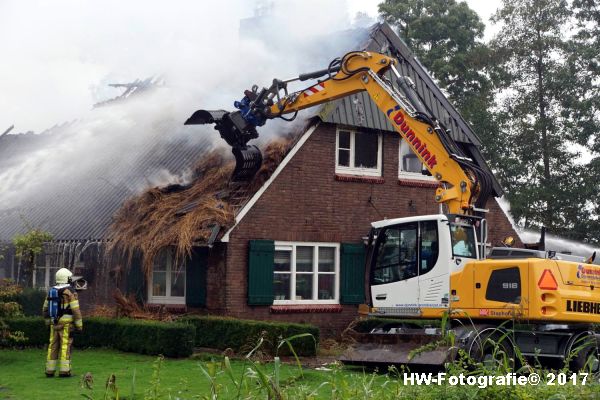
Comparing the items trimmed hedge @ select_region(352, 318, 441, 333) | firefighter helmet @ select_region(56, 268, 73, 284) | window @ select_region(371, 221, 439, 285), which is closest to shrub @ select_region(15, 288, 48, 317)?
firefighter helmet @ select_region(56, 268, 73, 284)

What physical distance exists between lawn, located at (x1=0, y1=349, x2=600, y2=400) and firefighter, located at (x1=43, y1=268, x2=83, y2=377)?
0.26m

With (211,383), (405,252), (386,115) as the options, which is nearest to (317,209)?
(386,115)

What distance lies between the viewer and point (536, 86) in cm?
3781

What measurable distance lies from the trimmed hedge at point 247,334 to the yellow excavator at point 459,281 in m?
1.54

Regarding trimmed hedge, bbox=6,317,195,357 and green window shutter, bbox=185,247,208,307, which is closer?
trimmed hedge, bbox=6,317,195,357

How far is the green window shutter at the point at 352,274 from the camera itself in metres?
22.1

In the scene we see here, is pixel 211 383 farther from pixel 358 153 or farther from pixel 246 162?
pixel 358 153

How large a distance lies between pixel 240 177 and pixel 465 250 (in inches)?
264

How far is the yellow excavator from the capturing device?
14898mm

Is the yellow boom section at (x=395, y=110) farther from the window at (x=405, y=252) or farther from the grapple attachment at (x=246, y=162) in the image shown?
the grapple attachment at (x=246, y=162)

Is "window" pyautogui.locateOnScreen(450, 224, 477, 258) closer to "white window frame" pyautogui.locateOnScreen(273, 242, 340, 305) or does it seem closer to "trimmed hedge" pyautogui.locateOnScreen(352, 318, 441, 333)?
"trimmed hedge" pyautogui.locateOnScreen(352, 318, 441, 333)

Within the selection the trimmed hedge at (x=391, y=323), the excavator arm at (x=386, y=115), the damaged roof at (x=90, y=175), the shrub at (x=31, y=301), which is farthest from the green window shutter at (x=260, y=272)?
the shrub at (x=31, y=301)

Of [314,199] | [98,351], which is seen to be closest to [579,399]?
[98,351]

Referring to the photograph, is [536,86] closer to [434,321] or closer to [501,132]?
[501,132]
